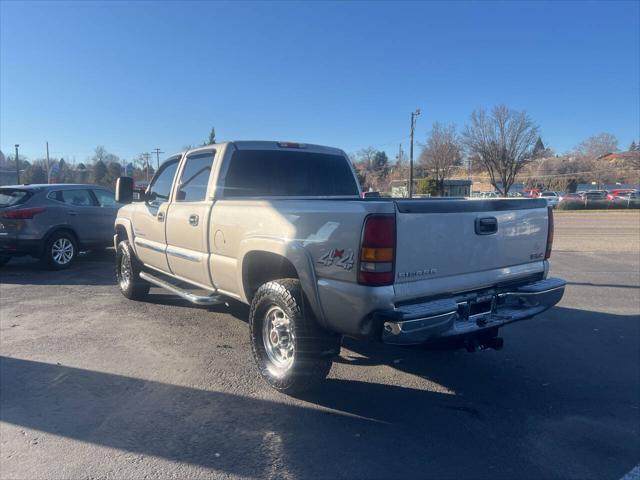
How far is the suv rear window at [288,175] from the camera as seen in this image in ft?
16.1

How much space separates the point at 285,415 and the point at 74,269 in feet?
25.3

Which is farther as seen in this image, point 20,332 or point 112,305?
point 112,305

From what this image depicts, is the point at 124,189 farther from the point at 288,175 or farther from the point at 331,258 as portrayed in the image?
the point at 331,258

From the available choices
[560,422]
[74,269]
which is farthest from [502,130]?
[560,422]

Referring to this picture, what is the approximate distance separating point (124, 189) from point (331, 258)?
388 cm

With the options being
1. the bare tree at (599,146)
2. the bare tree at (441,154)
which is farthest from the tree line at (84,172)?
the bare tree at (599,146)

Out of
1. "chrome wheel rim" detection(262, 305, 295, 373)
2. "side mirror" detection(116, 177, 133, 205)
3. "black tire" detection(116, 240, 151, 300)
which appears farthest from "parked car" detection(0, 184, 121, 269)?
"chrome wheel rim" detection(262, 305, 295, 373)

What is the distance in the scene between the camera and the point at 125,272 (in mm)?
7023

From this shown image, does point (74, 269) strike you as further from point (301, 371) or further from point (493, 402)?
point (493, 402)

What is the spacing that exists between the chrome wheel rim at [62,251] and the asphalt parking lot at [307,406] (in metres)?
3.52

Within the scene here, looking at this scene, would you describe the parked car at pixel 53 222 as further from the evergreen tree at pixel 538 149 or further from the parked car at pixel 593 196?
the parked car at pixel 593 196

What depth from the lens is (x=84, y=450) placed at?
313cm

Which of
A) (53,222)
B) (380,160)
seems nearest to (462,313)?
(53,222)

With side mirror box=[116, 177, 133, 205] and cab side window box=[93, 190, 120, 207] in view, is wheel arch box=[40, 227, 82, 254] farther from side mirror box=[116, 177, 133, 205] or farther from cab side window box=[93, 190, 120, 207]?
side mirror box=[116, 177, 133, 205]
